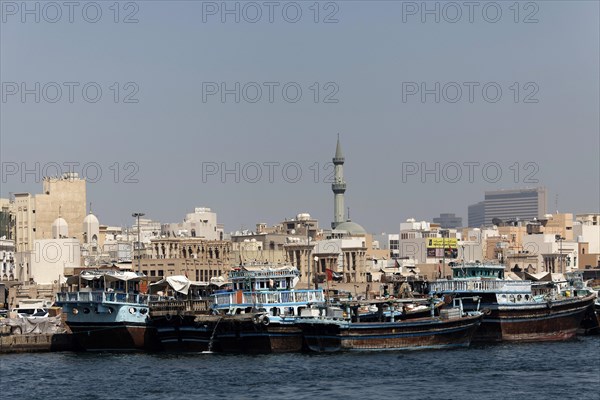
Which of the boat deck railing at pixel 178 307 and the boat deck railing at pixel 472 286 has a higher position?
the boat deck railing at pixel 472 286

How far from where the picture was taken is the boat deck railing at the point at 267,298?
98125mm

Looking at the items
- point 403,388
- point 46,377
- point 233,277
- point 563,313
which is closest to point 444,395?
point 403,388

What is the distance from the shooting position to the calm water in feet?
246

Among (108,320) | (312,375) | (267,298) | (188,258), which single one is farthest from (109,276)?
(188,258)

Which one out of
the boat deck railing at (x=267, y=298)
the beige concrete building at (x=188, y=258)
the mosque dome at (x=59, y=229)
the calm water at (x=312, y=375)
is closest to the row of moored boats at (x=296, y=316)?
the boat deck railing at (x=267, y=298)

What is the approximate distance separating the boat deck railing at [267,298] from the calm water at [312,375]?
5873 mm

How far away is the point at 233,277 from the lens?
100375 mm

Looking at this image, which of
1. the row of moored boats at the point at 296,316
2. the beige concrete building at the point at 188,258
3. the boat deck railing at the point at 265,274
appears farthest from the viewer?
the beige concrete building at the point at 188,258

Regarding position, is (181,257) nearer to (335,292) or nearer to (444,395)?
(335,292)

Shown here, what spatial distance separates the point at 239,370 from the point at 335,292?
6581 cm

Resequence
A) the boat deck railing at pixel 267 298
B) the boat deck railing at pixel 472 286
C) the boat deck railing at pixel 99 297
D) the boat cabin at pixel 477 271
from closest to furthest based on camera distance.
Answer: the boat deck railing at pixel 267 298 < the boat deck railing at pixel 99 297 < the boat deck railing at pixel 472 286 < the boat cabin at pixel 477 271

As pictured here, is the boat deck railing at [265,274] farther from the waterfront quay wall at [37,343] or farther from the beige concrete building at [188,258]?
the beige concrete building at [188,258]

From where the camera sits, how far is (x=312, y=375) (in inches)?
3204

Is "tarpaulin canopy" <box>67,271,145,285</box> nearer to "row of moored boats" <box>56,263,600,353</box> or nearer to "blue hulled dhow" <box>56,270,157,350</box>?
"row of moored boats" <box>56,263,600,353</box>
